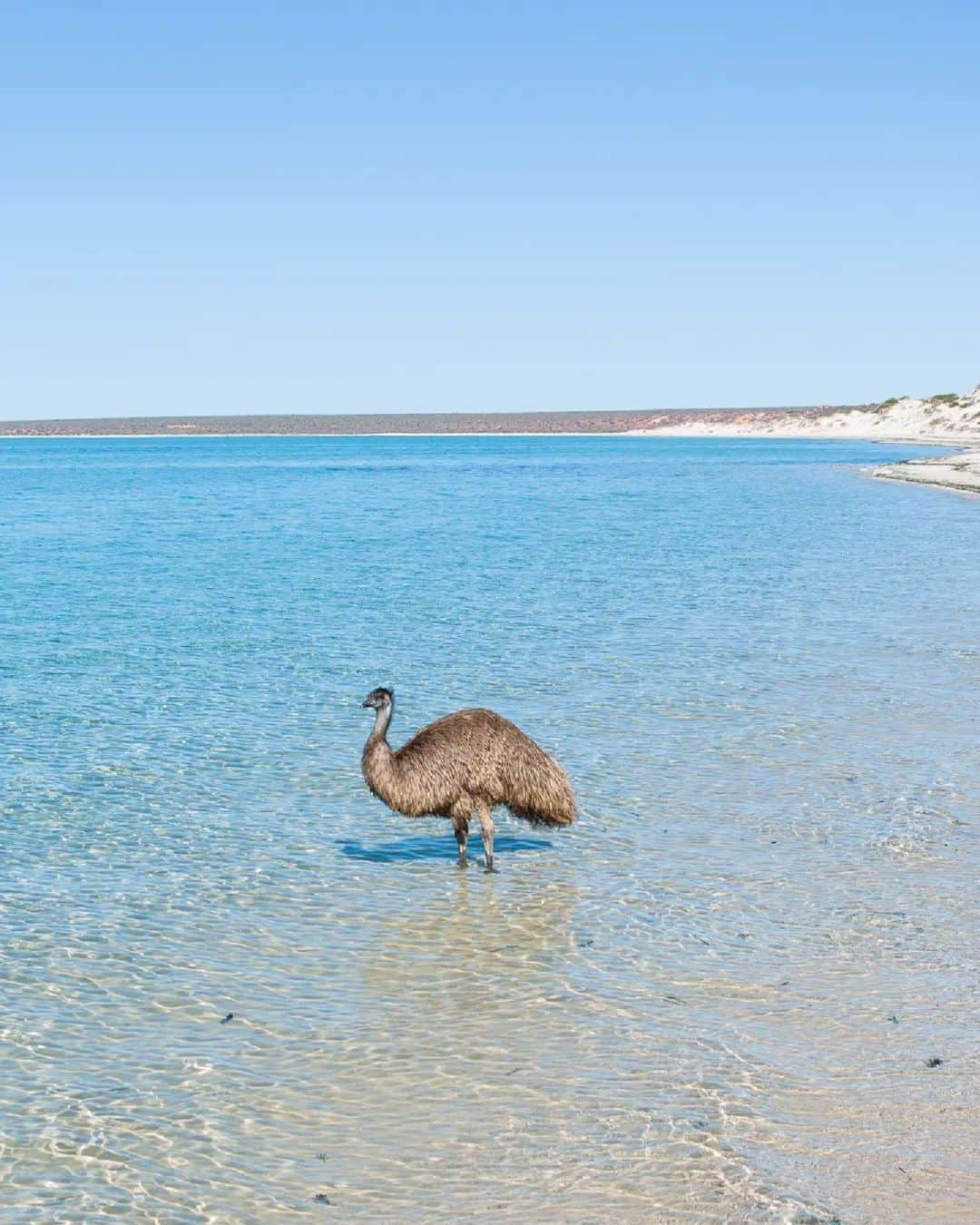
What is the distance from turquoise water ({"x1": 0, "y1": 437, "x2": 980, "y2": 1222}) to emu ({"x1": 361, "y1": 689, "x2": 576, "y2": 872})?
20.6 inches

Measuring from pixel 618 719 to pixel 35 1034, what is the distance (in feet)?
31.6

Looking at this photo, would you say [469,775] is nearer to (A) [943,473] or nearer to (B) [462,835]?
(B) [462,835]

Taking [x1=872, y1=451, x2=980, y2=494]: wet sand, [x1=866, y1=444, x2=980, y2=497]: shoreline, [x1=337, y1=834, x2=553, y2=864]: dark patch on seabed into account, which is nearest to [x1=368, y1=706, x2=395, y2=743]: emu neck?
[x1=337, y1=834, x2=553, y2=864]: dark patch on seabed

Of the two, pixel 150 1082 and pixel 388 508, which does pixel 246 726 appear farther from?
pixel 388 508

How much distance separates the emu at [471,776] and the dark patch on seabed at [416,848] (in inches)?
25.5

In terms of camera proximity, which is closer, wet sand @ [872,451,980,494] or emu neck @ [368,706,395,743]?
emu neck @ [368,706,395,743]

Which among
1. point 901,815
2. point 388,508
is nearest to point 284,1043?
point 901,815

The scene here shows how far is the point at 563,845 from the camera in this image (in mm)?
12258

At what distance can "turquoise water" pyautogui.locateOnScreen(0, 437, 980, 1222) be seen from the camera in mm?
6781

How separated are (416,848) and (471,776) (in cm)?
131

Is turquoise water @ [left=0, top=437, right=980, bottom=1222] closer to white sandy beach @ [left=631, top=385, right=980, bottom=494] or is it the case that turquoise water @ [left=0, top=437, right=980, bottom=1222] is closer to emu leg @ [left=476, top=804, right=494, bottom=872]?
emu leg @ [left=476, top=804, right=494, bottom=872]

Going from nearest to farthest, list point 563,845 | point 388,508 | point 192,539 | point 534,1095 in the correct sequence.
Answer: point 534,1095 < point 563,845 < point 192,539 < point 388,508

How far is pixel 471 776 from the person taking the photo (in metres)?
11.3

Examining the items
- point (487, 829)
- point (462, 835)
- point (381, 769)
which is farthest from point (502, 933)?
point (381, 769)
